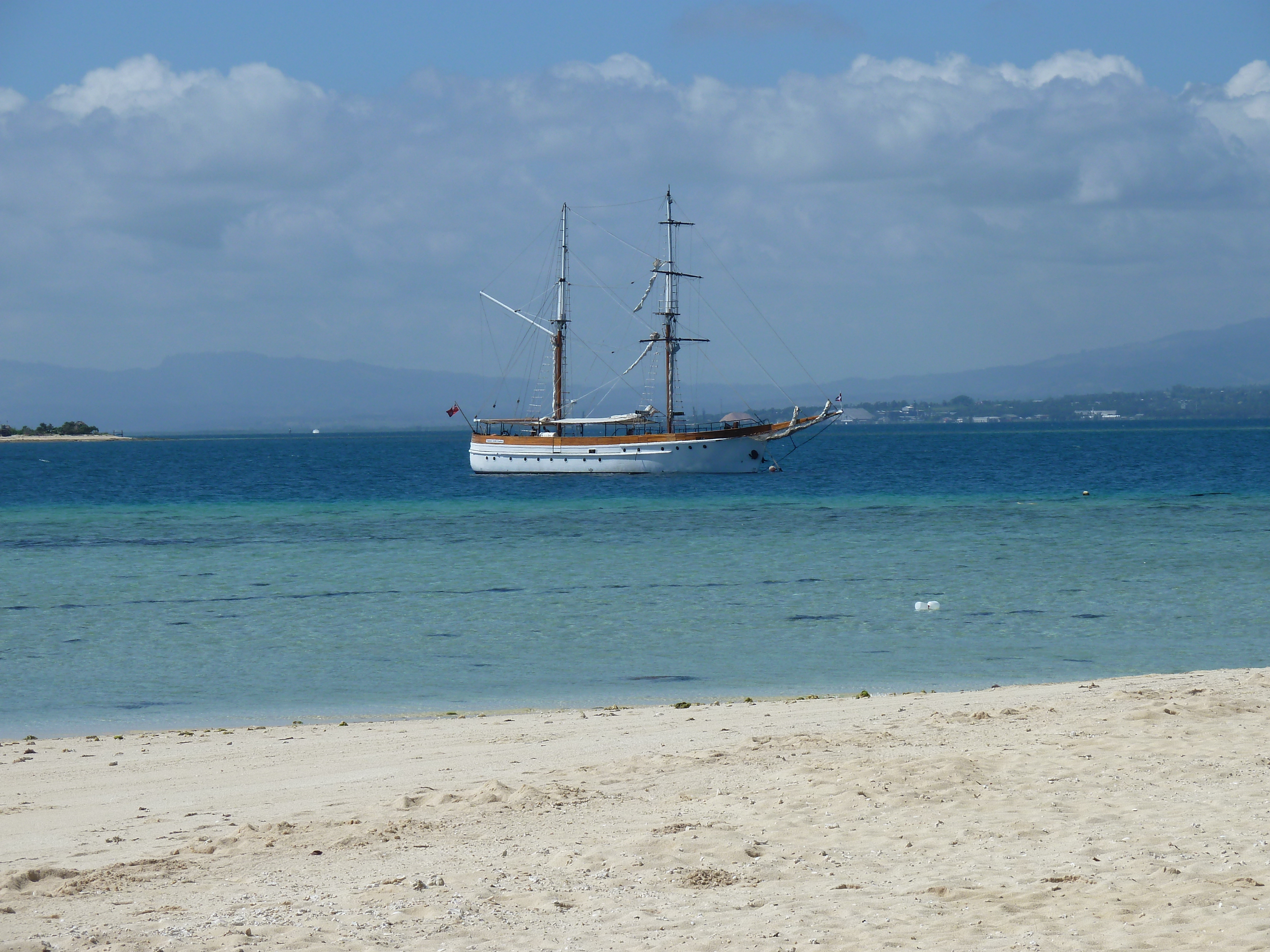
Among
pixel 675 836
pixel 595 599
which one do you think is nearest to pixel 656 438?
pixel 595 599

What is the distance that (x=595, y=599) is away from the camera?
24.5 m

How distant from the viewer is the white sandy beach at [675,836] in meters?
6.42

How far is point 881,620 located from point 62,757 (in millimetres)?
13575

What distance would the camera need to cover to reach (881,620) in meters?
21.0

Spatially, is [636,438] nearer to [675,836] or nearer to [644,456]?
[644,456]

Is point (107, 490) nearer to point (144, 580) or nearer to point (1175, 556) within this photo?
point (144, 580)

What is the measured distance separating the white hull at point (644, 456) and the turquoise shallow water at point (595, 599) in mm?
19463

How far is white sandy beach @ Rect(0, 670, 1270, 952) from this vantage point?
6.42m

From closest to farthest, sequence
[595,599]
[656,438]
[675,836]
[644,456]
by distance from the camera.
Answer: [675,836], [595,599], [644,456], [656,438]

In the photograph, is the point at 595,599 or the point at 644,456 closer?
the point at 595,599

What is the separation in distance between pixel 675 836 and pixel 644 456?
68983 mm

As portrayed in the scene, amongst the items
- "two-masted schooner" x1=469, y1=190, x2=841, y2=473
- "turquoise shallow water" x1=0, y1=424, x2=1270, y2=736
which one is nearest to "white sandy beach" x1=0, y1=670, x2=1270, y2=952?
"turquoise shallow water" x1=0, y1=424, x2=1270, y2=736

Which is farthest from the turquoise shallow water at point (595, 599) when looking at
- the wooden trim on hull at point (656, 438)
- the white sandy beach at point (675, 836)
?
the wooden trim on hull at point (656, 438)

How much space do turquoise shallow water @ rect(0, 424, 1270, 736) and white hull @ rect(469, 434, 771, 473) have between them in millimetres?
19463
